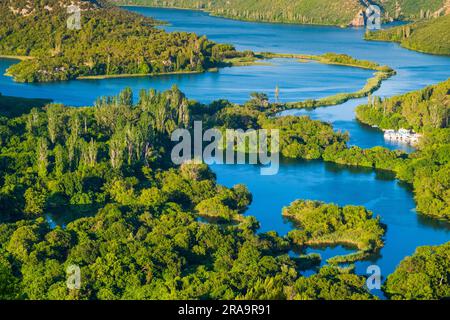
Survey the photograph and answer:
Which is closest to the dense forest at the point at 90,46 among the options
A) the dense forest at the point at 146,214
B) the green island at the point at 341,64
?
the green island at the point at 341,64

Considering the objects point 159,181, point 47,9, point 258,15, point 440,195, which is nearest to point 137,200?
point 159,181

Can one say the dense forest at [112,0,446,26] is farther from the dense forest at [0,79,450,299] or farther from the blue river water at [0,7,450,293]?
the dense forest at [0,79,450,299]

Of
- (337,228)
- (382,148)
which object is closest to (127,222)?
(337,228)

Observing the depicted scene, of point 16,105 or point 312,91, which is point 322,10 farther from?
point 16,105

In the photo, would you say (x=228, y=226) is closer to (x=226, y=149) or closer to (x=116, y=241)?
(x=116, y=241)

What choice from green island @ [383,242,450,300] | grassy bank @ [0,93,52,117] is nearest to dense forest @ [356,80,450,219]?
green island @ [383,242,450,300]

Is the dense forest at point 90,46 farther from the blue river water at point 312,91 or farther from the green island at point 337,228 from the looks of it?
the green island at point 337,228
